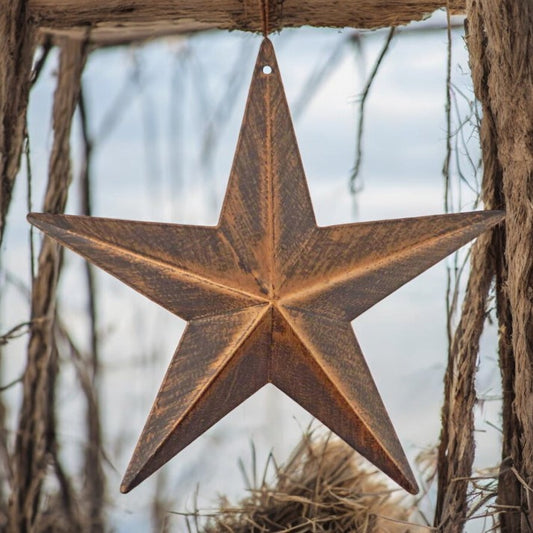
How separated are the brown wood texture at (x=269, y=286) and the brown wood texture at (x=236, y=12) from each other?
0.59ft

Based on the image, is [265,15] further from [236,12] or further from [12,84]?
[12,84]

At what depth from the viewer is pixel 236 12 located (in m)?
0.85

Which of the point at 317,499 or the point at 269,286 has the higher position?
the point at 269,286

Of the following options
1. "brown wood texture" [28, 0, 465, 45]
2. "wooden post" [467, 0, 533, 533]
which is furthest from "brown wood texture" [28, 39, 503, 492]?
"brown wood texture" [28, 0, 465, 45]

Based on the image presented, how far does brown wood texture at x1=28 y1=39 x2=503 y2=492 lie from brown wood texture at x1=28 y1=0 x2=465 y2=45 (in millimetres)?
179

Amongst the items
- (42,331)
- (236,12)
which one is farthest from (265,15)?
(42,331)

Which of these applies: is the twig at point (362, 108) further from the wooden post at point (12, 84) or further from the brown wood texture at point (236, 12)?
the wooden post at point (12, 84)

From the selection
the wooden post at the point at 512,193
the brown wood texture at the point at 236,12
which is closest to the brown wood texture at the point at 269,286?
the wooden post at the point at 512,193

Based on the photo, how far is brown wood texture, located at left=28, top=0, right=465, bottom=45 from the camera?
84cm

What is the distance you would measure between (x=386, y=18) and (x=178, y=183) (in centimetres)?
48

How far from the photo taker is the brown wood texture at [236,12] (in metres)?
0.84

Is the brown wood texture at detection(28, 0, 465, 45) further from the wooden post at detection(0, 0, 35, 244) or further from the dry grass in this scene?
the dry grass

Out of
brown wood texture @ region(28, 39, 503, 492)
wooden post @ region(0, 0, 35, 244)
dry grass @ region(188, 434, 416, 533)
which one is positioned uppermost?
wooden post @ region(0, 0, 35, 244)

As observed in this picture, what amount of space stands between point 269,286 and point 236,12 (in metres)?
0.28
